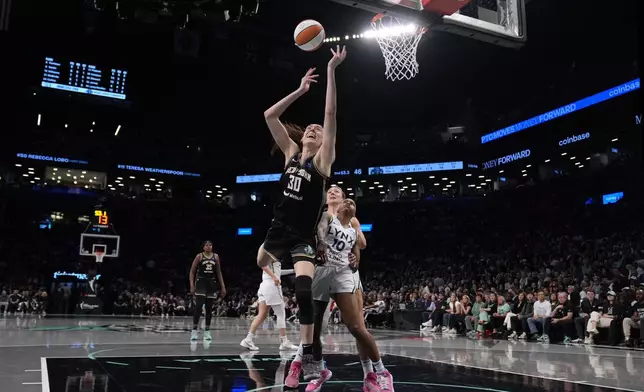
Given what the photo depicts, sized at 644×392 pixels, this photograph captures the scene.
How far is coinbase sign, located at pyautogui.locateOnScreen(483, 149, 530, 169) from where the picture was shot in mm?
29891

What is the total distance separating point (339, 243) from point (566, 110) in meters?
26.6

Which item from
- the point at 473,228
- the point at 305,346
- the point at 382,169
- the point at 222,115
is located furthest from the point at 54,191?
the point at 305,346

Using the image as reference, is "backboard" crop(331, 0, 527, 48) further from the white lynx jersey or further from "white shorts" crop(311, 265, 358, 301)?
"white shorts" crop(311, 265, 358, 301)

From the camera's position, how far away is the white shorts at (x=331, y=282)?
13.3 feet

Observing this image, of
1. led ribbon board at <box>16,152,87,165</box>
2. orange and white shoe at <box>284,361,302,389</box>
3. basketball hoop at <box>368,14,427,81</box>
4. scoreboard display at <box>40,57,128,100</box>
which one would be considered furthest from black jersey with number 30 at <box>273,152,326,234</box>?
led ribbon board at <box>16,152,87,165</box>

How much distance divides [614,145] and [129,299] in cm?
2493

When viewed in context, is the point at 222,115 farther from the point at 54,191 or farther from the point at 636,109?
the point at 636,109

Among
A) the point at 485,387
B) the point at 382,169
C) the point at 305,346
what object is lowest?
the point at 485,387

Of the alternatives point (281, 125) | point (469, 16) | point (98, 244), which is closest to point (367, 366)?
point (281, 125)

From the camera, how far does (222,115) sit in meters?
35.6

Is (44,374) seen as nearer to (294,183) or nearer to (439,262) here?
(294,183)

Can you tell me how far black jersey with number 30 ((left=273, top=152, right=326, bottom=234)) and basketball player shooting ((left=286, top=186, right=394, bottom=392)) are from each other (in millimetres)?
232

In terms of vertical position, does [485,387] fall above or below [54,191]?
below

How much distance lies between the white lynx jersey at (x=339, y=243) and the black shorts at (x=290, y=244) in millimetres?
153
